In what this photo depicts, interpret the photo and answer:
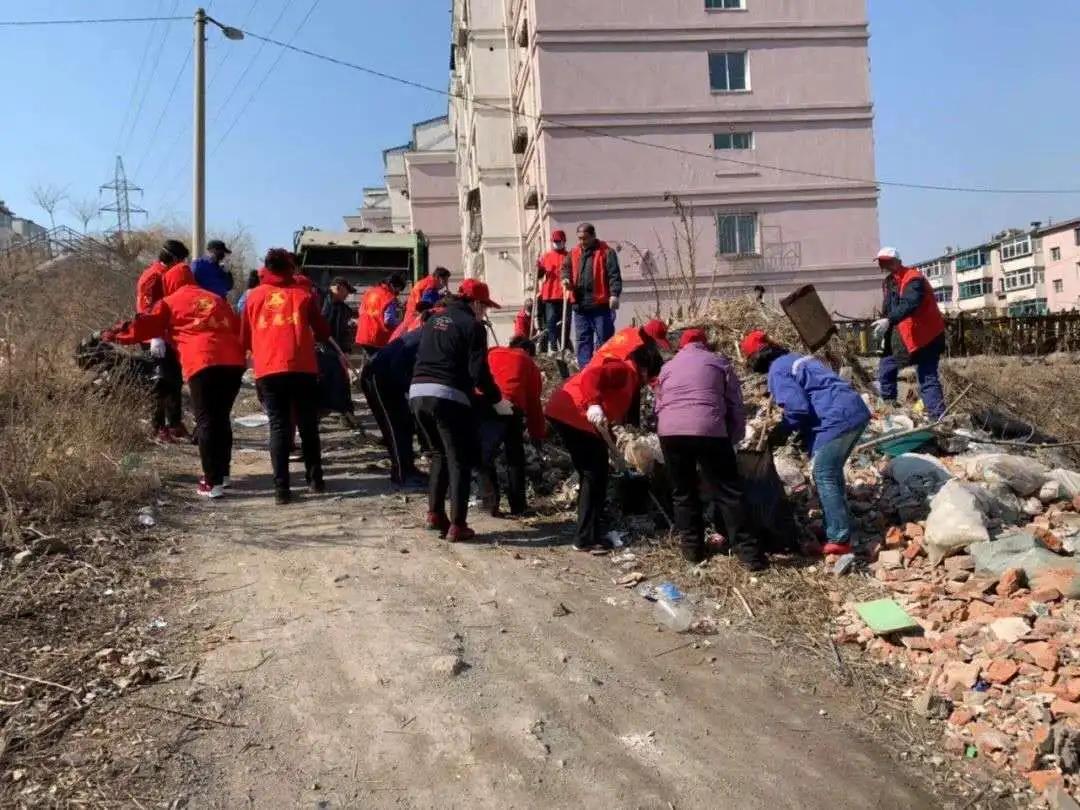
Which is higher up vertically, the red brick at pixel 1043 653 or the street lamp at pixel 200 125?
the street lamp at pixel 200 125

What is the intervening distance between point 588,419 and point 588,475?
0.39m

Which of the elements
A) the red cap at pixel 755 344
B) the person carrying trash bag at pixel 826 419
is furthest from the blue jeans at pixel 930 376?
the red cap at pixel 755 344

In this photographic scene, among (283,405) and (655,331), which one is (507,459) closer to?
(655,331)

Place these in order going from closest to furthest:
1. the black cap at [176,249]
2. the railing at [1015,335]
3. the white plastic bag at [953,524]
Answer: the white plastic bag at [953,524] < the black cap at [176,249] < the railing at [1015,335]

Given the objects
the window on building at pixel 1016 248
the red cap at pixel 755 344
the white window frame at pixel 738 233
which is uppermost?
the window on building at pixel 1016 248

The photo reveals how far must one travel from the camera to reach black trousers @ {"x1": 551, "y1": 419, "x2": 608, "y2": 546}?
5172mm

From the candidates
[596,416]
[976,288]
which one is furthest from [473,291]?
[976,288]

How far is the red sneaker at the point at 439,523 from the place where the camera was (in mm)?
5121

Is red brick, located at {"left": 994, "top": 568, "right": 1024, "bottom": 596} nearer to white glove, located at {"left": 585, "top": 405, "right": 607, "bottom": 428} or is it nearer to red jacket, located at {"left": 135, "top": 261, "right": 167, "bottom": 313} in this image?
white glove, located at {"left": 585, "top": 405, "right": 607, "bottom": 428}

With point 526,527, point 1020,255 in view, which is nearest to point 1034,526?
point 526,527

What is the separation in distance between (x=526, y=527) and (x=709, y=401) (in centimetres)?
152

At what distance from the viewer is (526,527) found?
554 cm

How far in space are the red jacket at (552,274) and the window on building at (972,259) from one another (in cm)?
7618

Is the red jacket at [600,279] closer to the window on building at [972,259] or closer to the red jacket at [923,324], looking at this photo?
the red jacket at [923,324]
